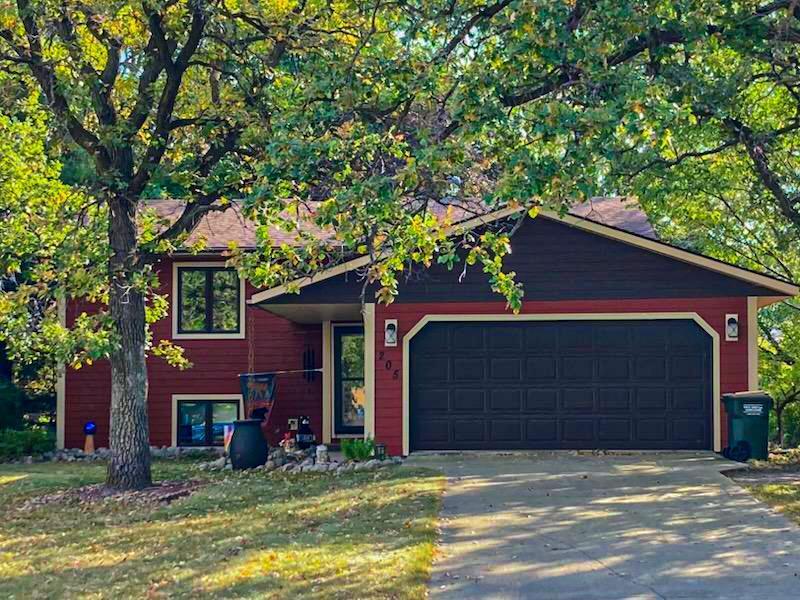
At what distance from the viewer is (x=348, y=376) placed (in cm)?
1958

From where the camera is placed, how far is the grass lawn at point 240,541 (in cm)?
762

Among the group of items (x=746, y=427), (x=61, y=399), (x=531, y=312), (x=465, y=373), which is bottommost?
(x=746, y=427)

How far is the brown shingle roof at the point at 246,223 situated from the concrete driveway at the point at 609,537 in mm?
6922

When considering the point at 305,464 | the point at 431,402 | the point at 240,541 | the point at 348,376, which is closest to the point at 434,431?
the point at 431,402

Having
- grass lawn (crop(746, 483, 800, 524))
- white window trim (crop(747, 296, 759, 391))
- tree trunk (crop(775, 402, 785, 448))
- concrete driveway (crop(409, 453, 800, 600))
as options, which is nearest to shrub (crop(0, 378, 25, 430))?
concrete driveway (crop(409, 453, 800, 600))

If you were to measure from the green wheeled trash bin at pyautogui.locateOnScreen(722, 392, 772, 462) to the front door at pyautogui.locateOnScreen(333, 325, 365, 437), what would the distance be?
7.11 meters

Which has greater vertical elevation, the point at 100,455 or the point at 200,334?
the point at 200,334

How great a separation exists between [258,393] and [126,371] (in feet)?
16.2

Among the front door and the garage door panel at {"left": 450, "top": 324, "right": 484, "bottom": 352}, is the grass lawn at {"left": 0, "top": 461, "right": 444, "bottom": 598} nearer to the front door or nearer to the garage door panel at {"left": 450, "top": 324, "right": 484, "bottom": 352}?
the garage door panel at {"left": 450, "top": 324, "right": 484, "bottom": 352}

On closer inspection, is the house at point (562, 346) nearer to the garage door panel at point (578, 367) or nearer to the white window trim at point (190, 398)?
the garage door panel at point (578, 367)

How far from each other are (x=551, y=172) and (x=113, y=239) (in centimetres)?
740

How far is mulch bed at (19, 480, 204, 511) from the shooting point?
41.0 feet

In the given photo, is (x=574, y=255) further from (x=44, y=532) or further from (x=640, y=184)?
(x=44, y=532)

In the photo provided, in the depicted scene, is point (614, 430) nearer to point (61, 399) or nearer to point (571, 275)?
point (571, 275)
